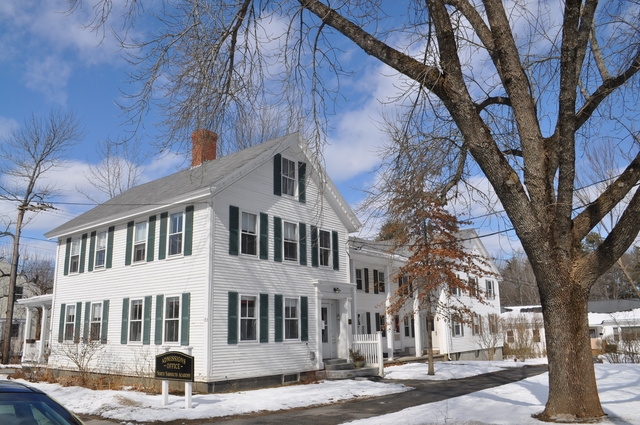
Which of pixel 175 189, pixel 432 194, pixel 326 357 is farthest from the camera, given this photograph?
pixel 326 357

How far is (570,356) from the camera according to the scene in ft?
22.0

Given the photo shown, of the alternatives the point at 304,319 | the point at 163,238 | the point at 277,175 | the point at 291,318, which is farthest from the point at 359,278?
the point at 163,238

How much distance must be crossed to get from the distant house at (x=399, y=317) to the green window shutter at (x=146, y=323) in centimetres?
847

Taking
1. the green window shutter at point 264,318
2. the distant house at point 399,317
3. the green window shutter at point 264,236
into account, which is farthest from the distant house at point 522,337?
the green window shutter at point 264,236

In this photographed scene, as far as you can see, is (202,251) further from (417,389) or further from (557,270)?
(557,270)

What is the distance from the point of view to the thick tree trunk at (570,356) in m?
6.65

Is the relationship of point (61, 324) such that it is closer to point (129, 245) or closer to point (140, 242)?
point (129, 245)

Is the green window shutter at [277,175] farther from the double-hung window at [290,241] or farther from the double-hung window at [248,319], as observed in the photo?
the double-hung window at [248,319]

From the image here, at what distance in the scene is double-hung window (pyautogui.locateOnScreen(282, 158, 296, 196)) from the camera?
63.0 ft

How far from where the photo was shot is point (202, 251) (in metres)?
16.0

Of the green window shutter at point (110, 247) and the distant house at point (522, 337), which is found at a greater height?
the green window shutter at point (110, 247)

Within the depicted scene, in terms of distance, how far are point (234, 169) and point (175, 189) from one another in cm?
280

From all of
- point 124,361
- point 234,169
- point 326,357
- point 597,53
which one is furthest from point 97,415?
point 597,53

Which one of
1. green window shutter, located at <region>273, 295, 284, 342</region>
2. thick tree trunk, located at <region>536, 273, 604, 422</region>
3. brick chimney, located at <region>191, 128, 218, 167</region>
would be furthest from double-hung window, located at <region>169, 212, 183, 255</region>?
thick tree trunk, located at <region>536, 273, 604, 422</region>
